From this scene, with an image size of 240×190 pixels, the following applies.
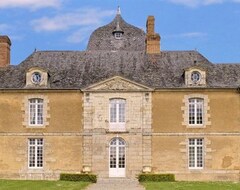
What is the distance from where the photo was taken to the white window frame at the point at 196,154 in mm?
28969

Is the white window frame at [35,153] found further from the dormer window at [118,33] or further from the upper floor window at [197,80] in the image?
the dormer window at [118,33]

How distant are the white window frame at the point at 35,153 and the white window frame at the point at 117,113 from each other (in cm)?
407

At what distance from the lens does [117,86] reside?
2927 cm

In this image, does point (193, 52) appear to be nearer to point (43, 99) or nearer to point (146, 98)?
point (146, 98)

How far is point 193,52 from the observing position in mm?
32375

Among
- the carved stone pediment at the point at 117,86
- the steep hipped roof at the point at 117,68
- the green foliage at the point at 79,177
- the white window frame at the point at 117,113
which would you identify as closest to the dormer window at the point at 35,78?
the steep hipped roof at the point at 117,68

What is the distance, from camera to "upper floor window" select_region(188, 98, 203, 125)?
2931 centimetres

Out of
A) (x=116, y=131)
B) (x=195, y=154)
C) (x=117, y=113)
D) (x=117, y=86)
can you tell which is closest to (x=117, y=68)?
(x=117, y=86)

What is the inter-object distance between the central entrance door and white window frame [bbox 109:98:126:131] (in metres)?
0.82

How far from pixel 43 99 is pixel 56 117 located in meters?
1.24

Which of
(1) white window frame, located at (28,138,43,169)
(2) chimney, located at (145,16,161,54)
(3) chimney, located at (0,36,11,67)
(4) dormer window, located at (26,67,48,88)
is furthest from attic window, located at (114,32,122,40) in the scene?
(1) white window frame, located at (28,138,43,169)

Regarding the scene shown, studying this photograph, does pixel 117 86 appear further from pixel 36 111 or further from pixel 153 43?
pixel 36 111

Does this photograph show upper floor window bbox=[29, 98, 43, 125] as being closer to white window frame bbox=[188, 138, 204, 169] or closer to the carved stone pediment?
the carved stone pediment

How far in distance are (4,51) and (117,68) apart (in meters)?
6.96
